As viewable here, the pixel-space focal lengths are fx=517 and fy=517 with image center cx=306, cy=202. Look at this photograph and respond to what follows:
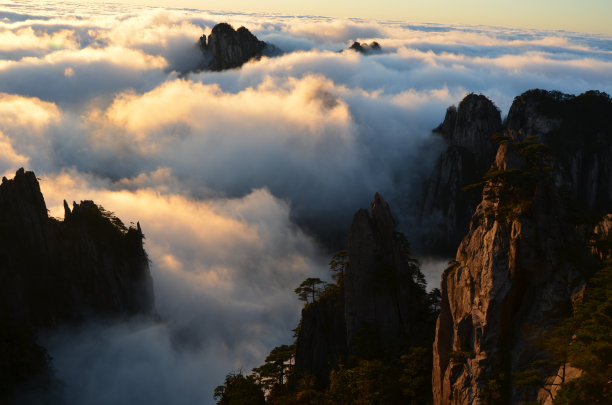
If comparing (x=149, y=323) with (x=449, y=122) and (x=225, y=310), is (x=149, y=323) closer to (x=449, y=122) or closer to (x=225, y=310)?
(x=225, y=310)

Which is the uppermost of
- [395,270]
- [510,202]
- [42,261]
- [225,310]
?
[510,202]

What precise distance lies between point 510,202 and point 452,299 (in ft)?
27.2

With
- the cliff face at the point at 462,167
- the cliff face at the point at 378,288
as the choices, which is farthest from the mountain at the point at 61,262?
the cliff face at the point at 462,167

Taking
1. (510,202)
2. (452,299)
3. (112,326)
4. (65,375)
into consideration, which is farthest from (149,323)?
(510,202)

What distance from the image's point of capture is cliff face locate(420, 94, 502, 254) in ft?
403

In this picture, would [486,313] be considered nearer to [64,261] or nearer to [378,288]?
[378,288]

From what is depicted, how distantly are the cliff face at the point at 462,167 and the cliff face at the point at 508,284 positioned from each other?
8568cm

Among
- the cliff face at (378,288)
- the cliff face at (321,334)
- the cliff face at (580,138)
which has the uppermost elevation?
the cliff face at (580,138)

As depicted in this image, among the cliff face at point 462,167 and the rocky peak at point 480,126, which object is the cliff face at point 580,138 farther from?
the cliff face at point 462,167

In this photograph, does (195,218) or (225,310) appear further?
(195,218)

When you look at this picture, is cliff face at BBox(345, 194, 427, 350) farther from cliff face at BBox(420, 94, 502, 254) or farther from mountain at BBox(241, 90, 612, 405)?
cliff face at BBox(420, 94, 502, 254)

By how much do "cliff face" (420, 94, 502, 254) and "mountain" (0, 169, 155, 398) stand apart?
238 feet

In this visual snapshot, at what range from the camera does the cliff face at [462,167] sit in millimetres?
122750

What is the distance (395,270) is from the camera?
178 feet
